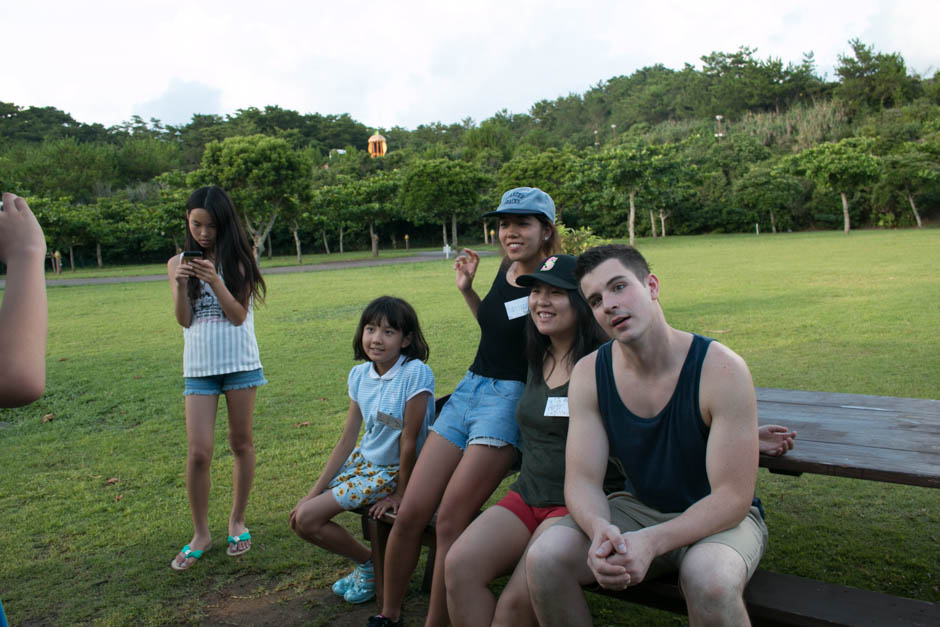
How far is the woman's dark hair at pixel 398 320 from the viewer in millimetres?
3791

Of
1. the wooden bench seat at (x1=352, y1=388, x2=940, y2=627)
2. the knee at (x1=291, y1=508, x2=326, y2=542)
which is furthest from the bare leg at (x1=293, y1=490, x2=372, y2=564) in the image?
the wooden bench seat at (x1=352, y1=388, x2=940, y2=627)

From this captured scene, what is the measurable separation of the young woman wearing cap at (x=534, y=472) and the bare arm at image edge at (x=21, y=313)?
5.37ft

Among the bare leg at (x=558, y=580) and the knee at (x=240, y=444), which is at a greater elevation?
the knee at (x=240, y=444)

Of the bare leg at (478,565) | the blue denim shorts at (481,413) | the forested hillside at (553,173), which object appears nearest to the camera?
the bare leg at (478,565)

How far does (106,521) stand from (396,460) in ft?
7.77

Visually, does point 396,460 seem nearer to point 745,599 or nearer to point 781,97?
point 745,599

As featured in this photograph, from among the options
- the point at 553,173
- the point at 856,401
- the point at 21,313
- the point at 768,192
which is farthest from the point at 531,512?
the point at 768,192

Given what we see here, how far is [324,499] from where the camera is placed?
3.54 m

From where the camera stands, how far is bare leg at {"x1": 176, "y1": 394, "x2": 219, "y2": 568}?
4.08 metres

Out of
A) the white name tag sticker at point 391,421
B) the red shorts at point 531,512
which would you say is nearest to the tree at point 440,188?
the white name tag sticker at point 391,421

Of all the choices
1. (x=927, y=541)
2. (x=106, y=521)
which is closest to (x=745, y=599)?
(x=927, y=541)

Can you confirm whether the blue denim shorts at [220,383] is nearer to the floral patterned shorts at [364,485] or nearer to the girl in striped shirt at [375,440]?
the girl in striped shirt at [375,440]

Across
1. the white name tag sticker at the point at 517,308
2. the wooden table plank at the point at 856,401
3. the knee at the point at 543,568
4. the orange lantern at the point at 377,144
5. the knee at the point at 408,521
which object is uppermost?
the orange lantern at the point at 377,144

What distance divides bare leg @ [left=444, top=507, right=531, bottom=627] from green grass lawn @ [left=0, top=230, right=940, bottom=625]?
3.01ft
